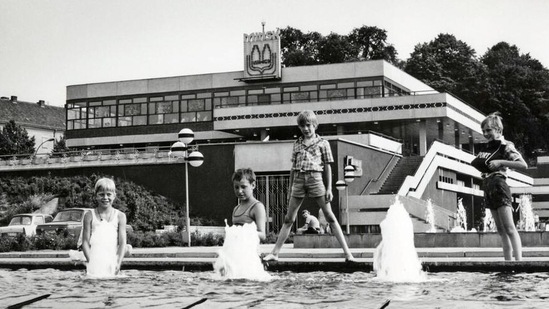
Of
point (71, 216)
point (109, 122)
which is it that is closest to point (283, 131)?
point (109, 122)

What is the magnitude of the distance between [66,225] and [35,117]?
249 ft

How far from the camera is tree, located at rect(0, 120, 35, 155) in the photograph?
6984cm

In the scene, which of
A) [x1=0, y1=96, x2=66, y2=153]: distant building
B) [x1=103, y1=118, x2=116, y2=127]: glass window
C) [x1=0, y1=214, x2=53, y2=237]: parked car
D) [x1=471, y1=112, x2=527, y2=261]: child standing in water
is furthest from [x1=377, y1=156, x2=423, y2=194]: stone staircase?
[x1=0, y1=96, x2=66, y2=153]: distant building

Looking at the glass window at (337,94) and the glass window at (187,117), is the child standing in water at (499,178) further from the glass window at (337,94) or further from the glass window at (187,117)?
the glass window at (187,117)

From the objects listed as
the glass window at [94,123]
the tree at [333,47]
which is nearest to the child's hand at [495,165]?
the glass window at [94,123]

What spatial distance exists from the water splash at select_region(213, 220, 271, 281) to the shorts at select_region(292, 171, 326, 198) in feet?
6.66

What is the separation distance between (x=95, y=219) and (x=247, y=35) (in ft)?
163

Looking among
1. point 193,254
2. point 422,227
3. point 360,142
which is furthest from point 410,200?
point 193,254

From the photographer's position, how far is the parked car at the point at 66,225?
2658 cm

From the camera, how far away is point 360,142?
4681 cm

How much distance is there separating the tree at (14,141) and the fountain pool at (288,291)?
6284 cm

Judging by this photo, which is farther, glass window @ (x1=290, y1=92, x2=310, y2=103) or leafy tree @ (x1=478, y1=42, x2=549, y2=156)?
leafy tree @ (x1=478, y1=42, x2=549, y2=156)

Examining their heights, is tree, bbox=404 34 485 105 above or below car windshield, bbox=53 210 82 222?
above

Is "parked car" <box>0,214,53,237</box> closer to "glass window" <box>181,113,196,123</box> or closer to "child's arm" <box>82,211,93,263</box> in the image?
"child's arm" <box>82,211,93,263</box>
